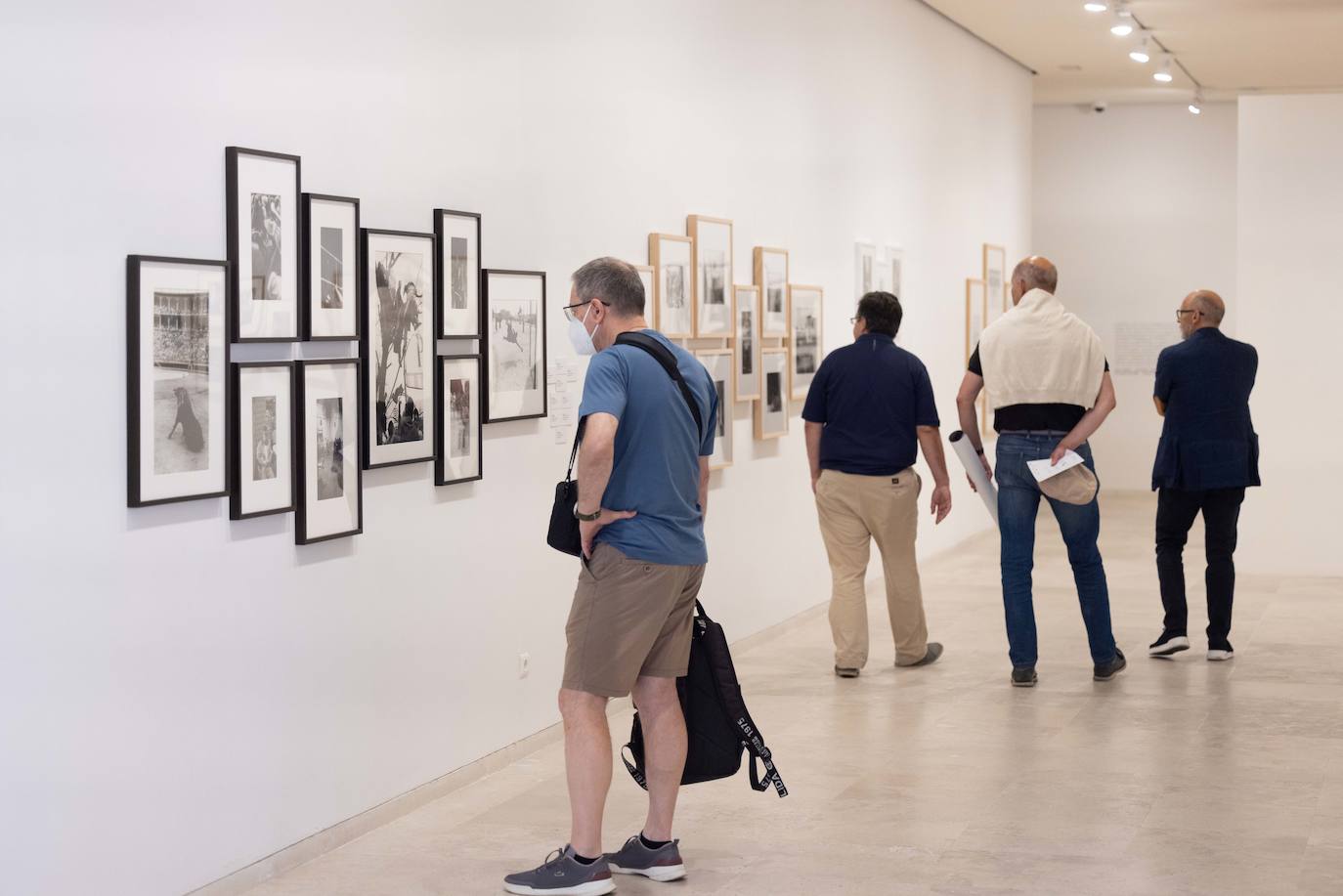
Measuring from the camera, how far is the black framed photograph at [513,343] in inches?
227

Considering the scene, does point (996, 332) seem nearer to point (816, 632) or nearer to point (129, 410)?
point (816, 632)

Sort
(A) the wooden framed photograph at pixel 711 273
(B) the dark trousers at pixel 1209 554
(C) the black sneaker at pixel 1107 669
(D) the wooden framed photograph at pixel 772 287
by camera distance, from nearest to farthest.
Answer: (C) the black sneaker at pixel 1107 669
(A) the wooden framed photograph at pixel 711 273
(B) the dark trousers at pixel 1209 554
(D) the wooden framed photograph at pixel 772 287

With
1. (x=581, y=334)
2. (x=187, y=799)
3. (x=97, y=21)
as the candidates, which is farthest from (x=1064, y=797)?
(x=97, y=21)

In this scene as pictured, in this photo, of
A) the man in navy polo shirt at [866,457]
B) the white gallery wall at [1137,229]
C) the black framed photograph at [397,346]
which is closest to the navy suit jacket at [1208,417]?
the man in navy polo shirt at [866,457]

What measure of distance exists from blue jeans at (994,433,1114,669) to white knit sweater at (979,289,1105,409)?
20cm

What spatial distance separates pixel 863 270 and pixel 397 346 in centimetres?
542

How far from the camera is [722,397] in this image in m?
7.99

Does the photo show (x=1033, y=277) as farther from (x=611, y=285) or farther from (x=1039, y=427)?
(x=611, y=285)

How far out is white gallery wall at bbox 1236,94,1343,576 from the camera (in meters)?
10.8

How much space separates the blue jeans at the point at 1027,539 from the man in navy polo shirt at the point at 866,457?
306mm

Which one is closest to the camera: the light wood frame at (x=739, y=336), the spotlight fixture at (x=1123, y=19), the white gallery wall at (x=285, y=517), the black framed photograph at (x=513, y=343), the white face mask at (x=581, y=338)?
the white gallery wall at (x=285, y=517)

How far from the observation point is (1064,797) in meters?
5.39

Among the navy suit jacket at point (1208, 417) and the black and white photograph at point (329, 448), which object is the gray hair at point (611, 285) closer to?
the black and white photograph at point (329, 448)

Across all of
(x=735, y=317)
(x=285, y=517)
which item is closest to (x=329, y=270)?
(x=285, y=517)
